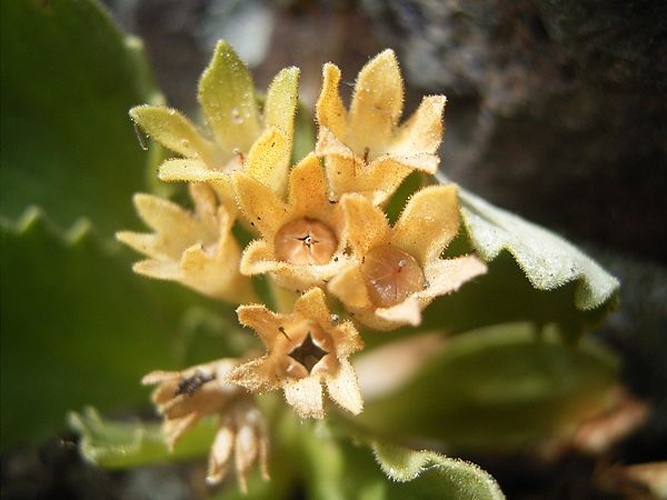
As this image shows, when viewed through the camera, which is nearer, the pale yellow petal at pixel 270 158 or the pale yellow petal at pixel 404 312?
the pale yellow petal at pixel 404 312

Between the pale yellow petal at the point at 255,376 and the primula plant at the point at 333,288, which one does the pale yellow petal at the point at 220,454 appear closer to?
the primula plant at the point at 333,288

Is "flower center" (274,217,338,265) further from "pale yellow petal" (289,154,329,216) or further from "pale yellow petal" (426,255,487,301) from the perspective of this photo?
"pale yellow petal" (426,255,487,301)

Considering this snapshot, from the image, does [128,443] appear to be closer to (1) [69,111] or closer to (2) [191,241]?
(2) [191,241]

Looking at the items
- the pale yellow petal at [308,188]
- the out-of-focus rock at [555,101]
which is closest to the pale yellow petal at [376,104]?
the pale yellow petal at [308,188]

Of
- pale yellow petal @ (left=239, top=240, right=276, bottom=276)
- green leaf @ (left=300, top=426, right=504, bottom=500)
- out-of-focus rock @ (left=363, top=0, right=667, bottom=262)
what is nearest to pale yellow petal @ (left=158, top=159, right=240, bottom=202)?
pale yellow petal @ (left=239, top=240, right=276, bottom=276)

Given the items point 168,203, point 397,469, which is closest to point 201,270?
point 168,203

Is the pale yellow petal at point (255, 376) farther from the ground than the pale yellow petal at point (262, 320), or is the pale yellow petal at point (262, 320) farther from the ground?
the pale yellow petal at point (262, 320)
